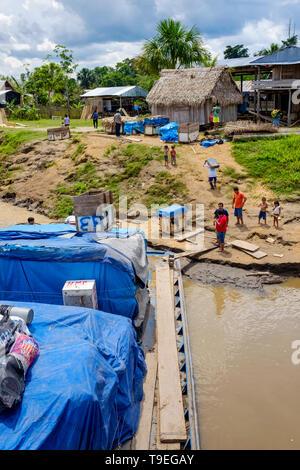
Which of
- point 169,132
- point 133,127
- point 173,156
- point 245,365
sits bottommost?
point 245,365

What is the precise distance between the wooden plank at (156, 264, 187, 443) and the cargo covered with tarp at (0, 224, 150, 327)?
635 mm

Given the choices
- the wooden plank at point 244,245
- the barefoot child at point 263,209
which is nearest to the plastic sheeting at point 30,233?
the wooden plank at point 244,245

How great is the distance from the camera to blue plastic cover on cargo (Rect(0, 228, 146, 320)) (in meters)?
7.12

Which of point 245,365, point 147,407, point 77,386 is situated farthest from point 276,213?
point 77,386

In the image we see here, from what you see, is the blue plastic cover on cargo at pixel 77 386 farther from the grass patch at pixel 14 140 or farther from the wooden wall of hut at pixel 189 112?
the grass patch at pixel 14 140

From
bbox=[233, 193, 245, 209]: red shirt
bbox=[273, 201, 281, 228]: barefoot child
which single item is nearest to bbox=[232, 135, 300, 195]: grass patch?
bbox=[273, 201, 281, 228]: barefoot child

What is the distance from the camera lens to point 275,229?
503 inches

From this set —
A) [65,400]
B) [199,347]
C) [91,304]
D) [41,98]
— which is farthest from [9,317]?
[41,98]

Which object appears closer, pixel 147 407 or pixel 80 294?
pixel 147 407

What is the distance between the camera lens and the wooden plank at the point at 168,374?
5465 millimetres

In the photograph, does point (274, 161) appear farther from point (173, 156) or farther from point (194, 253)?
point (194, 253)

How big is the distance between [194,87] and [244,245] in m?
14.4

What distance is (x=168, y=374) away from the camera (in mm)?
6551

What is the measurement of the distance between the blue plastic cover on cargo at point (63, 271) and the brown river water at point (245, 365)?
1990 millimetres
